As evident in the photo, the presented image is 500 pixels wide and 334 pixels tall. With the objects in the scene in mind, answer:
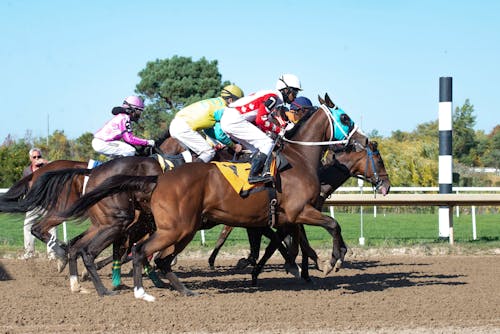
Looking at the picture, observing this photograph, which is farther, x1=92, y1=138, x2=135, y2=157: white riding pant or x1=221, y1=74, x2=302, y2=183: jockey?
x1=92, y1=138, x2=135, y2=157: white riding pant

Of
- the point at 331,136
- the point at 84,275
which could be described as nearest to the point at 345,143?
the point at 331,136

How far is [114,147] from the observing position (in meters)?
8.88

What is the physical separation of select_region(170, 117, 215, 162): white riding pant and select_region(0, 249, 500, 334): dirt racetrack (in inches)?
56.4

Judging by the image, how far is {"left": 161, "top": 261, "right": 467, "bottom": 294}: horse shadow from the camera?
8211 millimetres

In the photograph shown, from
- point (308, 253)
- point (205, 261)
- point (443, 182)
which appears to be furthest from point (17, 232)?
point (308, 253)

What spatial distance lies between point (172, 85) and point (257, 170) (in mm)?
27721

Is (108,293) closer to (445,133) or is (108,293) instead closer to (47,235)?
(47,235)

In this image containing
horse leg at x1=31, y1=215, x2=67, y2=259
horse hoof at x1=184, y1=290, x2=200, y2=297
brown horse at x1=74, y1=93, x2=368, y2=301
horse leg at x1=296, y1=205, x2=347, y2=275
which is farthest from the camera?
horse leg at x1=31, y1=215, x2=67, y2=259

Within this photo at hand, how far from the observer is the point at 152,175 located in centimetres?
790

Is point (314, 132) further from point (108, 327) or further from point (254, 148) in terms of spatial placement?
point (108, 327)

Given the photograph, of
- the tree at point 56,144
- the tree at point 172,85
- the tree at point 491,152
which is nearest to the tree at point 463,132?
the tree at point 491,152

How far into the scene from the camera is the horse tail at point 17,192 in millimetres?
9055

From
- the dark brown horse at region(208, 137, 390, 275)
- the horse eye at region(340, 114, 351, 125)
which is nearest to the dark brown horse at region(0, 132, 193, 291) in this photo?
the dark brown horse at region(208, 137, 390, 275)

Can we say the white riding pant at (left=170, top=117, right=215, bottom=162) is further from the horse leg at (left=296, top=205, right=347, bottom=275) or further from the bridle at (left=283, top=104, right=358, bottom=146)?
the horse leg at (left=296, top=205, right=347, bottom=275)
